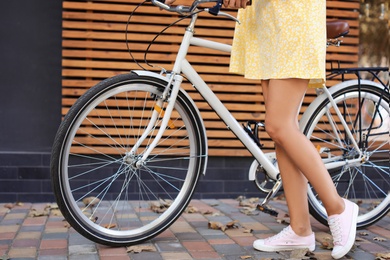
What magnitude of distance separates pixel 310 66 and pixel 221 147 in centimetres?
209

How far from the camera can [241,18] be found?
3400 mm

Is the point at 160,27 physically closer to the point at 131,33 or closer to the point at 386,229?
the point at 131,33

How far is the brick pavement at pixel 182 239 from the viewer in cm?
329

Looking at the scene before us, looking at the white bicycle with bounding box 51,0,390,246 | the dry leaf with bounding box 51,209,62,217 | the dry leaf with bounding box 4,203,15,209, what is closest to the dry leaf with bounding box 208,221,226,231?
the white bicycle with bounding box 51,0,390,246

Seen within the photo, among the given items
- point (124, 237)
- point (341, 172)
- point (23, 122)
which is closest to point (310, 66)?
point (341, 172)

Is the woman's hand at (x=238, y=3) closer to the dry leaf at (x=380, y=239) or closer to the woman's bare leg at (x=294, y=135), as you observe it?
→ the woman's bare leg at (x=294, y=135)

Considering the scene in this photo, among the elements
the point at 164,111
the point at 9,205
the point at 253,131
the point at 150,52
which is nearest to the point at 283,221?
the point at 253,131

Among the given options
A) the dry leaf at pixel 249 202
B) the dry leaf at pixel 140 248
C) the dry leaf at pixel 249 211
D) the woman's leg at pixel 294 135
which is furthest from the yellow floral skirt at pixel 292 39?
the dry leaf at pixel 249 202

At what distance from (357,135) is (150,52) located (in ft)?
6.03

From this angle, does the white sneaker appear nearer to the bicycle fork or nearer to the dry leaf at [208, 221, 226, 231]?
the dry leaf at [208, 221, 226, 231]

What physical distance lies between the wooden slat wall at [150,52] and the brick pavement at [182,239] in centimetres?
90

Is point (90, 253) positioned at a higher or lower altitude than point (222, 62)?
lower

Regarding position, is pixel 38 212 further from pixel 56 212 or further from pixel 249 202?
pixel 249 202

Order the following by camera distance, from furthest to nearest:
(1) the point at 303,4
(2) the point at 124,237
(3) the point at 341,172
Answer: (3) the point at 341,172
(2) the point at 124,237
(1) the point at 303,4
